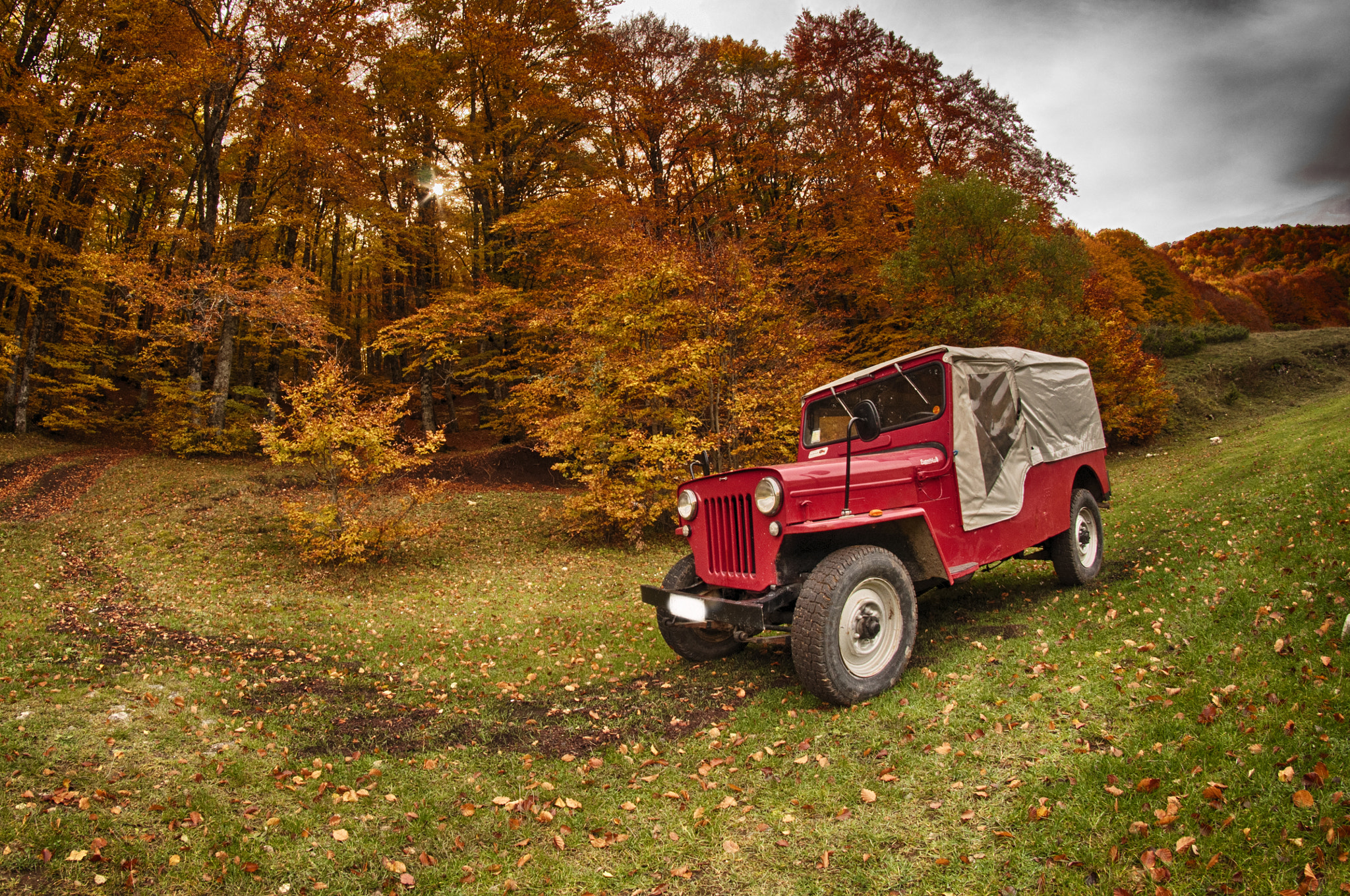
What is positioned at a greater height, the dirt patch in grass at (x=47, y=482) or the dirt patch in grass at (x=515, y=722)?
the dirt patch in grass at (x=47, y=482)

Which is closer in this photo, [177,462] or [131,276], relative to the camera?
[131,276]

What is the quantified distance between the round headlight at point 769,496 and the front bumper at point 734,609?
0.62 m

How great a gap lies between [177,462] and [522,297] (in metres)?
9.31

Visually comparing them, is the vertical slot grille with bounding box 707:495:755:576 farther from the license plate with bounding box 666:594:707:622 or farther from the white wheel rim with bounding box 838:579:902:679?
the white wheel rim with bounding box 838:579:902:679

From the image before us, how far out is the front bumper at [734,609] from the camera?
14.3 ft

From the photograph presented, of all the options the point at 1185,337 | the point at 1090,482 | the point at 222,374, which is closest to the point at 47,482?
the point at 222,374

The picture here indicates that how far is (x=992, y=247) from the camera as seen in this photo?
18031 mm

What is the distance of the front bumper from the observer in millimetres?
4352

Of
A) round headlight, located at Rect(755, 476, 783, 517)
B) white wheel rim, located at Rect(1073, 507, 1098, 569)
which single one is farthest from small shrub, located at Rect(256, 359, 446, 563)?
white wheel rim, located at Rect(1073, 507, 1098, 569)

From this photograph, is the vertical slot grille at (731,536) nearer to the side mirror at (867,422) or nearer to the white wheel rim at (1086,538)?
the side mirror at (867,422)

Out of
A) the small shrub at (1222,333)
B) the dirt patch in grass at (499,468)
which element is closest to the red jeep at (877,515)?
the dirt patch in grass at (499,468)

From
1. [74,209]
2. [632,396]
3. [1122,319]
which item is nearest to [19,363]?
[74,209]

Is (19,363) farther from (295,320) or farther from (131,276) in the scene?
(295,320)

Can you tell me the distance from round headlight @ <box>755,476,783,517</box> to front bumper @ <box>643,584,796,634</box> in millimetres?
624
